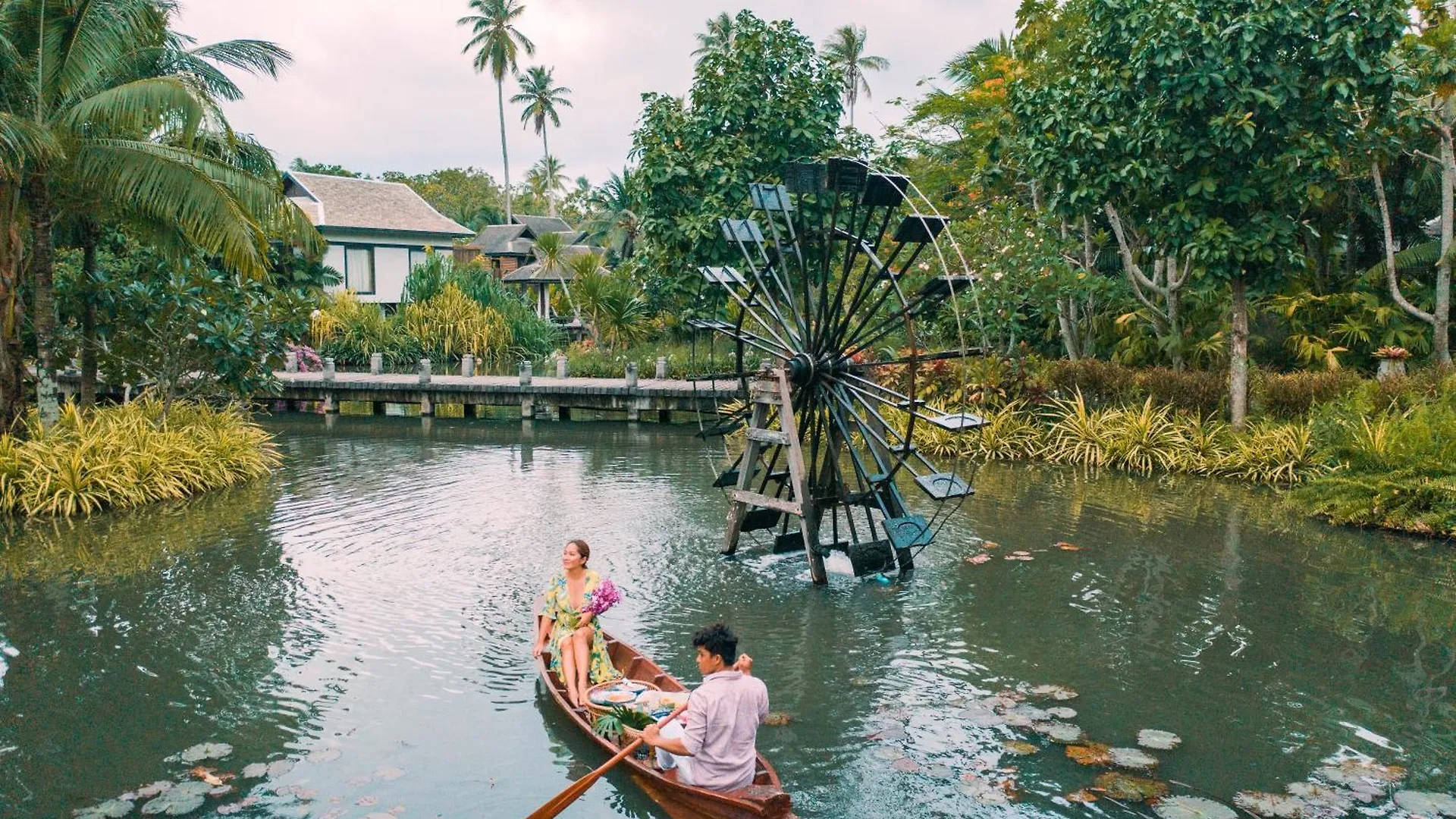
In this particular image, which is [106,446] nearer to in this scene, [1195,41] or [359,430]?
[359,430]

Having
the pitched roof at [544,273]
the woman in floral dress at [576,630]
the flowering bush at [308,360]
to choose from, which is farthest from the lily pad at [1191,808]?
the pitched roof at [544,273]

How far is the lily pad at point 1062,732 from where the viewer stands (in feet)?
23.6

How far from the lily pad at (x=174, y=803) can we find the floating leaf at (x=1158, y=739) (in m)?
5.59

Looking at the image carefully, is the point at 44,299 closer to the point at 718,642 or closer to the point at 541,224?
the point at 718,642

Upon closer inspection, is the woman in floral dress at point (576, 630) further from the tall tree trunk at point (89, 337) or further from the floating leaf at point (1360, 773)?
the tall tree trunk at point (89, 337)

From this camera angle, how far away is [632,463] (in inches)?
741

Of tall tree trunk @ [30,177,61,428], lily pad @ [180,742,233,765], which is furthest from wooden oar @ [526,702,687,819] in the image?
tall tree trunk @ [30,177,61,428]

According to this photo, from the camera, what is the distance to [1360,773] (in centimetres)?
674

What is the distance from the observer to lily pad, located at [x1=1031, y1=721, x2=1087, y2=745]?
23.6ft

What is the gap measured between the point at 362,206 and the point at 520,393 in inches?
670

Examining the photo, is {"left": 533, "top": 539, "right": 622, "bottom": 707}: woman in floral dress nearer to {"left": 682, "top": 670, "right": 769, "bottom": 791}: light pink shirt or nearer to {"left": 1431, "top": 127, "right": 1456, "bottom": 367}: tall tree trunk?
{"left": 682, "top": 670, "right": 769, "bottom": 791}: light pink shirt

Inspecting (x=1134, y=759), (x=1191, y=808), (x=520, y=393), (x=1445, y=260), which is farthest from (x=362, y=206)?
(x=1191, y=808)

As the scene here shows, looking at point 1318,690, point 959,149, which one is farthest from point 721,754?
point 959,149

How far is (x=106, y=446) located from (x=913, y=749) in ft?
39.1
